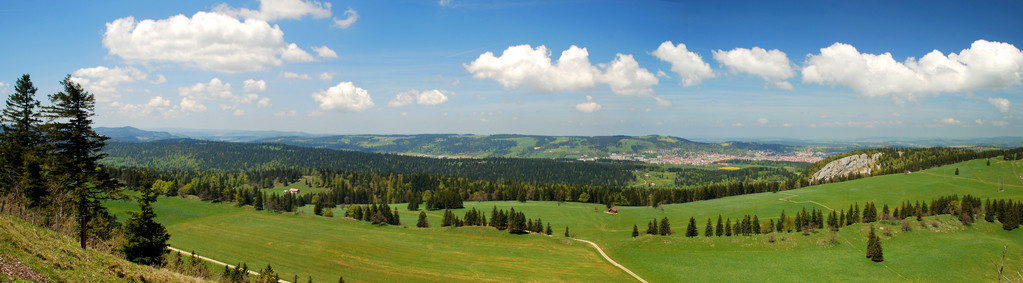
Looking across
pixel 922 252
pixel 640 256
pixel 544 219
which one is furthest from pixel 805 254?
pixel 544 219

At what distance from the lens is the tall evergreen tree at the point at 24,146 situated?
3409 cm

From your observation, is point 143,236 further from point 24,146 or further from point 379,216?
point 379,216

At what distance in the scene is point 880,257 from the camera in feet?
166

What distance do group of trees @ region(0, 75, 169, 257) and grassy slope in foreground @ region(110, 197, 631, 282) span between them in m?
16.0

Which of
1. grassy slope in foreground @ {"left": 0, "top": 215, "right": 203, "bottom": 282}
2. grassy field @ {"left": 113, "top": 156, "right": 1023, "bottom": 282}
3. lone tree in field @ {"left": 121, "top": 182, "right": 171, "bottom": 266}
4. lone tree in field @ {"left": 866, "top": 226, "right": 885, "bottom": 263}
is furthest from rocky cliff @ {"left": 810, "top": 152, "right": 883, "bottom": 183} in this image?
grassy slope in foreground @ {"left": 0, "top": 215, "right": 203, "bottom": 282}

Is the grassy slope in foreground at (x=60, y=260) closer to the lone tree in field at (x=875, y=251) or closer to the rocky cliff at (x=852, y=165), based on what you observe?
the lone tree in field at (x=875, y=251)

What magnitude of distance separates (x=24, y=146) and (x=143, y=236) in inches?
540

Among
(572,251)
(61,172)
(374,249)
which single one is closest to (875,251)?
(572,251)

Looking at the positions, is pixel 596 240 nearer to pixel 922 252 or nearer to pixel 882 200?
pixel 922 252

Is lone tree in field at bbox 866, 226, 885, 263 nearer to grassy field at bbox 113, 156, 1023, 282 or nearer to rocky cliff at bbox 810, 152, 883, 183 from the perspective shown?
grassy field at bbox 113, 156, 1023, 282

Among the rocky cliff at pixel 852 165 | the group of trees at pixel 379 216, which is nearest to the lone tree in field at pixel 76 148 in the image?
the group of trees at pixel 379 216

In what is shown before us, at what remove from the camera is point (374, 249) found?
59438mm

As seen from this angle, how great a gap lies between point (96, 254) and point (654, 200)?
112 metres

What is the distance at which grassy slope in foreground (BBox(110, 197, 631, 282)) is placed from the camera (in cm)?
4906
